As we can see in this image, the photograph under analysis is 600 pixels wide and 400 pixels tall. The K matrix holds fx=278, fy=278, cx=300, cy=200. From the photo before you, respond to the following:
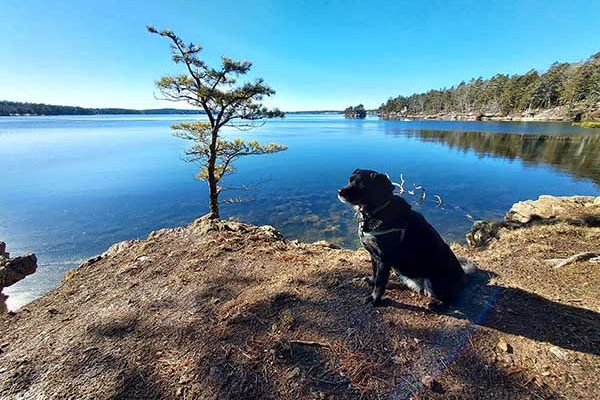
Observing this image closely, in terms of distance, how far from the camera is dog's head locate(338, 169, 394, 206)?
122 inches

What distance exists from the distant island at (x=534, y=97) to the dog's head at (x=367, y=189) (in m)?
93.7

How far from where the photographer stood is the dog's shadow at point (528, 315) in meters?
2.77

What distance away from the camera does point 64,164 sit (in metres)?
27.4

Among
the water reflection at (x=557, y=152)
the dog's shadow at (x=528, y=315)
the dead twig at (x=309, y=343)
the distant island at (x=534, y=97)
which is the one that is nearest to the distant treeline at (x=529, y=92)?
the distant island at (x=534, y=97)

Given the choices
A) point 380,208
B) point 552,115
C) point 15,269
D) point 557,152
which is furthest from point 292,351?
point 552,115

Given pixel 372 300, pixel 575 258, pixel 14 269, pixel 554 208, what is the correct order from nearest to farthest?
pixel 372 300
pixel 575 258
pixel 14 269
pixel 554 208

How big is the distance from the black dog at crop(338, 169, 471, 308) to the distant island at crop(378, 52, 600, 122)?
93287mm

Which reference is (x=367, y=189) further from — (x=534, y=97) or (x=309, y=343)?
(x=534, y=97)

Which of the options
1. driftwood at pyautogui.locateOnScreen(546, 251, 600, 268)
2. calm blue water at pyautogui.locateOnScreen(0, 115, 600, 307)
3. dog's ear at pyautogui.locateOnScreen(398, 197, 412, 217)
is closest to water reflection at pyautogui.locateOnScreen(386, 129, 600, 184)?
calm blue water at pyautogui.locateOnScreen(0, 115, 600, 307)

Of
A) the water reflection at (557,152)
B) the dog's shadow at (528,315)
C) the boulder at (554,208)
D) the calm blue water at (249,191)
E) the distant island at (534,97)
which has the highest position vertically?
the distant island at (534,97)

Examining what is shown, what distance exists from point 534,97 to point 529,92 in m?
2.90

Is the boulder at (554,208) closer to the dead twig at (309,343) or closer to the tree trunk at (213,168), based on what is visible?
the dead twig at (309,343)

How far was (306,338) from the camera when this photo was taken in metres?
2.93

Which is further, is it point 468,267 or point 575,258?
point 575,258
